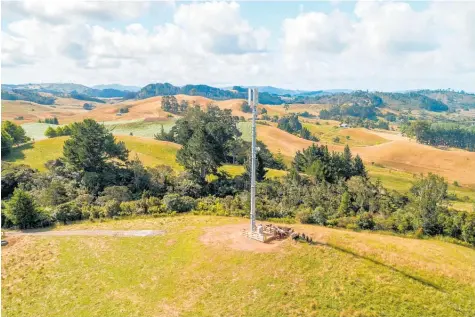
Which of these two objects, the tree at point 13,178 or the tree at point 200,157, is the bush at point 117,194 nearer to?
the tree at point 200,157

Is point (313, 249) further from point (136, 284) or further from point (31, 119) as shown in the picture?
point (31, 119)

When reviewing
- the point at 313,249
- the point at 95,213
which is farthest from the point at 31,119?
the point at 313,249

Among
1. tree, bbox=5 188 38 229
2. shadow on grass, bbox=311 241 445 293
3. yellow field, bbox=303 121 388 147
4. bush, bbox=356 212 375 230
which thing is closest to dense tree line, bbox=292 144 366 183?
bush, bbox=356 212 375 230

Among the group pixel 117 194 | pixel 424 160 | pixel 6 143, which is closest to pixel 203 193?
pixel 117 194

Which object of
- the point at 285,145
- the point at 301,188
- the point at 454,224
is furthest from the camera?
the point at 285,145

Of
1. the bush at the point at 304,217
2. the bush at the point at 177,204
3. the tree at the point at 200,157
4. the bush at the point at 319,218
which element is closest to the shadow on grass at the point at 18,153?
the tree at the point at 200,157
